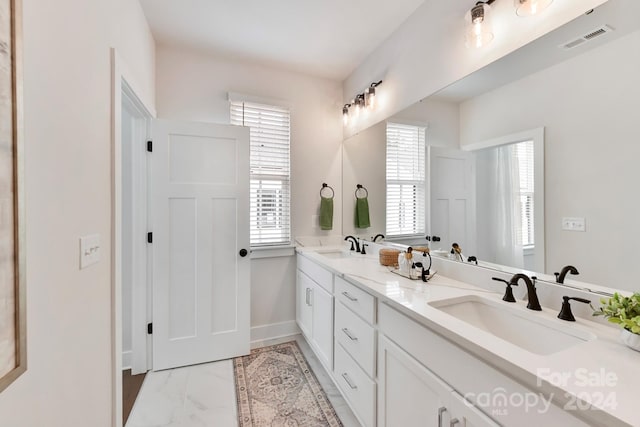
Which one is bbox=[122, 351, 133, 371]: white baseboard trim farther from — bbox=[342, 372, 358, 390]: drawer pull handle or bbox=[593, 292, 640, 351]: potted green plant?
bbox=[593, 292, 640, 351]: potted green plant

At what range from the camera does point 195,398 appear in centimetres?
191

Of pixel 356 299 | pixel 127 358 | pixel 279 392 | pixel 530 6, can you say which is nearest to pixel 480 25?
pixel 530 6

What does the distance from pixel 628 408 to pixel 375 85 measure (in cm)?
243

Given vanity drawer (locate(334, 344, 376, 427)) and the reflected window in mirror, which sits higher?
the reflected window in mirror

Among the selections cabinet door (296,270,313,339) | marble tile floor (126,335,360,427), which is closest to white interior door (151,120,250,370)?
marble tile floor (126,335,360,427)

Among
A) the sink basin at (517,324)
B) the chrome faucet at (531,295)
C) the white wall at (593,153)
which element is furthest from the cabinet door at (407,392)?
the white wall at (593,153)

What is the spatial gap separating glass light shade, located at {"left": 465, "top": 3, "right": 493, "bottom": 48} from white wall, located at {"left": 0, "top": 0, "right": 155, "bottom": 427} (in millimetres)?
1809

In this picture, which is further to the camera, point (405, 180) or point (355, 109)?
point (355, 109)

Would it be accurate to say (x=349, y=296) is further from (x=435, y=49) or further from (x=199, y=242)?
(x=435, y=49)

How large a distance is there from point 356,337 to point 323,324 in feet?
1.77

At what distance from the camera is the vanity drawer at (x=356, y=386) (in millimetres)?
1432

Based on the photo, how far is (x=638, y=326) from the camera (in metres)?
0.80

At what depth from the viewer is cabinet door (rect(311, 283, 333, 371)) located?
1.96 meters

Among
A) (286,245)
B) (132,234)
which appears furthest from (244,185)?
(132,234)
